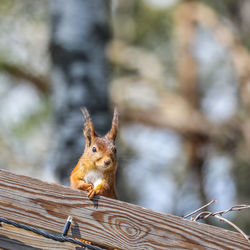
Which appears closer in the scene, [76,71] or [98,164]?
[98,164]

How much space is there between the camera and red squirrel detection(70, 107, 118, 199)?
201 cm

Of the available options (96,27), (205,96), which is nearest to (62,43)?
(96,27)

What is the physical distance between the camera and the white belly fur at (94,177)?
2014 mm

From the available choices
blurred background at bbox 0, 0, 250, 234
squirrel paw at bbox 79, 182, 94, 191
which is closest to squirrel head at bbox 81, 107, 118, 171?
squirrel paw at bbox 79, 182, 94, 191

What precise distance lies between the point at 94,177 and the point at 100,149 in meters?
0.12

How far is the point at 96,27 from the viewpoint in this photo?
3.71 metres

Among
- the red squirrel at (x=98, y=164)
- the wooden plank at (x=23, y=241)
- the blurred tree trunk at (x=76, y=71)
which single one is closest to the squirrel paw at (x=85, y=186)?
the red squirrel at (x=98, y=164)

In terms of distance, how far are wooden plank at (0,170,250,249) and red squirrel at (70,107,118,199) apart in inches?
15.7

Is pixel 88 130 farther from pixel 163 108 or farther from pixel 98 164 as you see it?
pixel 163 108

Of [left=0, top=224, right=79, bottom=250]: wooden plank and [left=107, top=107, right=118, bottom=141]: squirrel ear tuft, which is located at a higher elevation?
[left=107, top=107, right=118, bottom=141]: squirrel ear tuft

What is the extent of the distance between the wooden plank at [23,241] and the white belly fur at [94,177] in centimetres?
52

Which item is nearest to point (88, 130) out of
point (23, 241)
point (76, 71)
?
point (23, 241)

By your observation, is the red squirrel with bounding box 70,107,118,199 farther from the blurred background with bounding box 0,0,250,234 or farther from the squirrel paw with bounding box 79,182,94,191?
the blurred background with bounding box 0,0,250,234

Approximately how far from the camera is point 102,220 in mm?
1546
